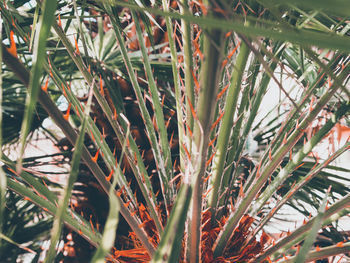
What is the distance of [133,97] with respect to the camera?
93 cm

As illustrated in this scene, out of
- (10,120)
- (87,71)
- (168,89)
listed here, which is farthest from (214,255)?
(10,120)

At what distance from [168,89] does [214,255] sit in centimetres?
53

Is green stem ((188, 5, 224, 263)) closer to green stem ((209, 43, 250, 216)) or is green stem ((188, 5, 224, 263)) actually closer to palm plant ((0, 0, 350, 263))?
palm plant ((0, 0, 350, 263))

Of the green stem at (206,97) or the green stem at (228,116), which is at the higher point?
the green stem at (228,116)

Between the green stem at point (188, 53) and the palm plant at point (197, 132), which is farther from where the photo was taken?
the green stem at point (188, 53)

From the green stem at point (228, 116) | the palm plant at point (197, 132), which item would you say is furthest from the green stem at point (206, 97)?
the green stem at point (228, 116)

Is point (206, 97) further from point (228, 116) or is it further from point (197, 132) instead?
point (228, 116)

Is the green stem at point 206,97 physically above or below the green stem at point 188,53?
below

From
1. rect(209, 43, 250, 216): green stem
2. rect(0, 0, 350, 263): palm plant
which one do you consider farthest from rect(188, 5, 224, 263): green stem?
rect(209, 43, 250, 216): green stem

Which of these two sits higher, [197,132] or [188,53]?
[188,53]

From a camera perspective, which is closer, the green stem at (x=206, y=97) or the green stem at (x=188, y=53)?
the green stem at (x=206, y=97)

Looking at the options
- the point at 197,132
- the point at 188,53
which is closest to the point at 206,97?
the point at 197,132

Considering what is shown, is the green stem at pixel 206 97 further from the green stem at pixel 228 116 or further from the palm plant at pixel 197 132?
the green stem at pixel 228 116

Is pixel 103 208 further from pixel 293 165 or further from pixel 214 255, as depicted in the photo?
pixel 293 165
